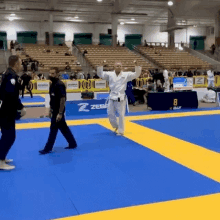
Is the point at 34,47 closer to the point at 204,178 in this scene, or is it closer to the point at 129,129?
the point at 129,129

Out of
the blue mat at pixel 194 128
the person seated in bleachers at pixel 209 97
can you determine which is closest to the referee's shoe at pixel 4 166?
the blue mat at pixel 194 128

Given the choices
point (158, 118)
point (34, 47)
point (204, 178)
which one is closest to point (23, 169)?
point (204, 178)

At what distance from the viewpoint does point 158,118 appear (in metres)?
10.2

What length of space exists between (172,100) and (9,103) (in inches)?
333

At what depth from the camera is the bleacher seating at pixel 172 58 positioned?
32219mm

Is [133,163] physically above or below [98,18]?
below

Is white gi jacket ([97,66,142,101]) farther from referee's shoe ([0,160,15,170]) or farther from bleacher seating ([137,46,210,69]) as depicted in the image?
bleacher seating ([137,46,210,69])

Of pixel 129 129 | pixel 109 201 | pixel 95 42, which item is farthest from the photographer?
pixel 95 42

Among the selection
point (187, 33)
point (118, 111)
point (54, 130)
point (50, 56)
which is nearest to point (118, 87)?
point (118, 111)

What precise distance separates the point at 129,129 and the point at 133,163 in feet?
10.6

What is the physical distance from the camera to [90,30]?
40.6 metres

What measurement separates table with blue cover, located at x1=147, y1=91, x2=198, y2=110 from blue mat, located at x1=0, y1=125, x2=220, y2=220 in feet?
18.8

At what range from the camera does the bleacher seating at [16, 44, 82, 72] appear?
27.7m

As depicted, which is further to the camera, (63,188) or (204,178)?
(204,178)
